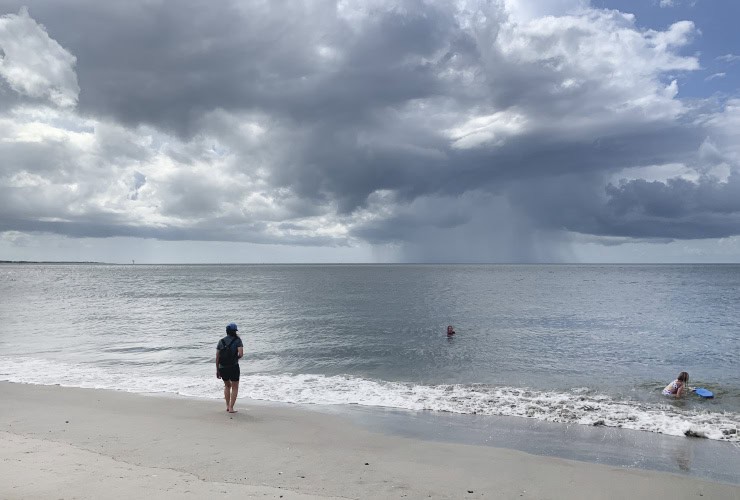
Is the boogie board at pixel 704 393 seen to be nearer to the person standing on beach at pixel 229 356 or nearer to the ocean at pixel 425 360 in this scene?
the ocean at pixel 425 360

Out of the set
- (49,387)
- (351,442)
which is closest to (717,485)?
(351,442)

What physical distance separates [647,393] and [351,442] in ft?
43.6

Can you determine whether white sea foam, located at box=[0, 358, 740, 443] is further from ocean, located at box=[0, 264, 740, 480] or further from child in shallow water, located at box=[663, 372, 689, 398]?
child in shallow water, located at box=[663, 372, 689, 398]

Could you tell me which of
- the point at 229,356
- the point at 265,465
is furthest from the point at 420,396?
the point at 265,465

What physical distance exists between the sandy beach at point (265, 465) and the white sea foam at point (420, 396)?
3735 mm

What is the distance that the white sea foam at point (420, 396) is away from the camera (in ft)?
48.3

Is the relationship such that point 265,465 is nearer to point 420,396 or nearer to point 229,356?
point 229,356

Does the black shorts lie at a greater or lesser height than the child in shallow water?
greater

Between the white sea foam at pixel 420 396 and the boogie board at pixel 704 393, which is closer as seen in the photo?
the white sea foam at pixel 420 396

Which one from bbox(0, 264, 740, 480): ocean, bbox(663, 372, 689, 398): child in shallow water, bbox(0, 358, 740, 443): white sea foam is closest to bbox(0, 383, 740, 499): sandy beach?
bbox(0, 264, 740, 480): ocean

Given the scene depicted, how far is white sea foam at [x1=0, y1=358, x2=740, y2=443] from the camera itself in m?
14.7

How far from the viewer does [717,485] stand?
9.85 metres

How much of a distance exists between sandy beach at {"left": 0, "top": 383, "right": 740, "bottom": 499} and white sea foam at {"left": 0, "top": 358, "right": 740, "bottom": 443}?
147 inches

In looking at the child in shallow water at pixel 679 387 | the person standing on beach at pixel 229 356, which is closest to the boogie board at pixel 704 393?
the child in shallow water at pixel 679 387
